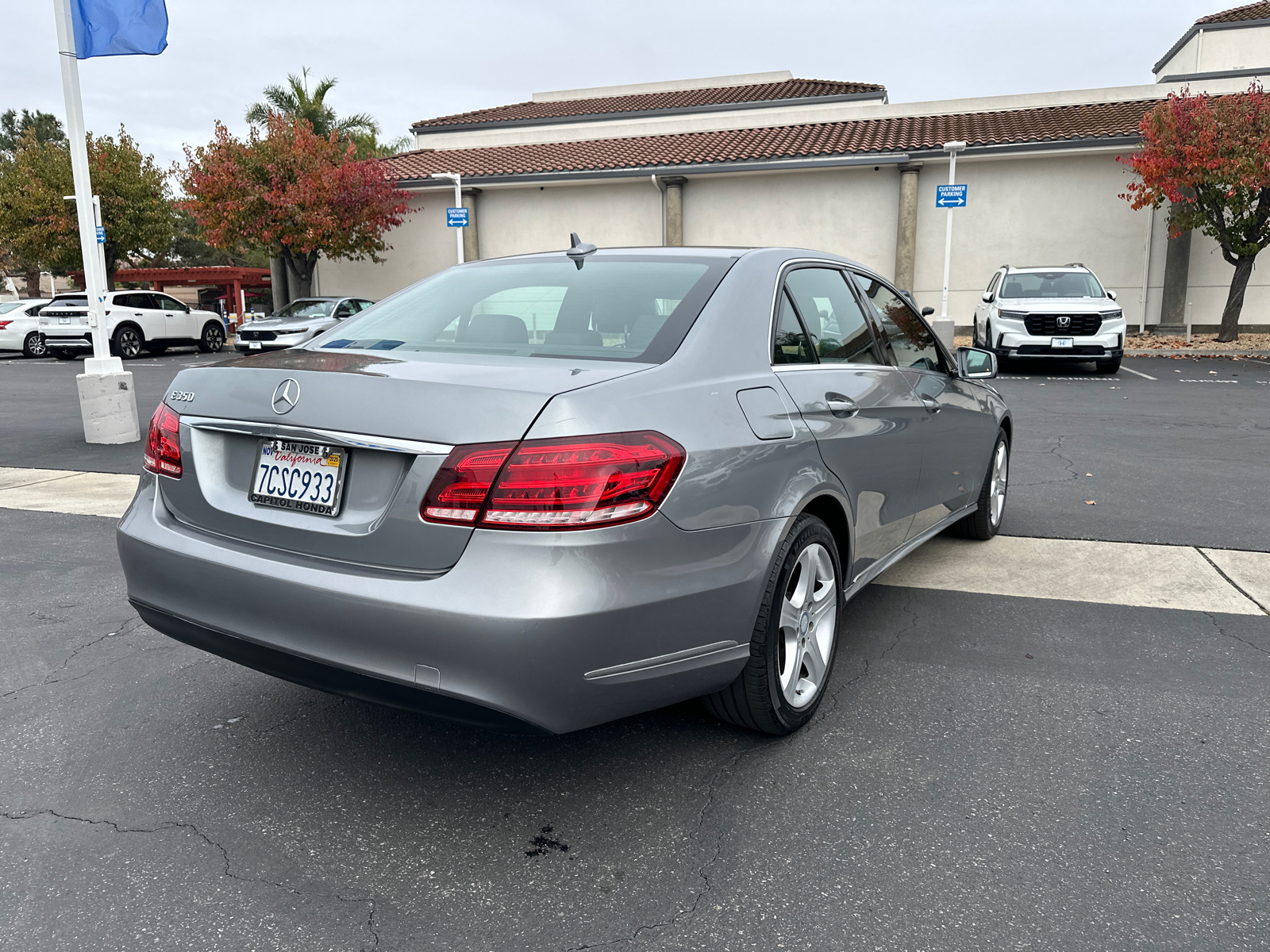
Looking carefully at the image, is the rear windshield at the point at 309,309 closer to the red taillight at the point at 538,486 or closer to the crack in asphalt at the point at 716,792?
the crack in asphalt at the point at 716,792

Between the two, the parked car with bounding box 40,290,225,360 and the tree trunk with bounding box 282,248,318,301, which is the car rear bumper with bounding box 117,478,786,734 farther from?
the tree trunk with bounding box 282,248,318,301

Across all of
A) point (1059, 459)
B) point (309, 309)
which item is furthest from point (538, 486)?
point (309, 309)

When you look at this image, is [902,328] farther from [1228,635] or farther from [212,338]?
[212,338]

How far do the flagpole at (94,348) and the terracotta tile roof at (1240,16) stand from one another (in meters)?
28.1

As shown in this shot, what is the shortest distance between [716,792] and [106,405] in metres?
8.54

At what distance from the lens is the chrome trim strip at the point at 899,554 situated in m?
3.64

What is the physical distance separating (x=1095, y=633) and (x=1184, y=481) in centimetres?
390

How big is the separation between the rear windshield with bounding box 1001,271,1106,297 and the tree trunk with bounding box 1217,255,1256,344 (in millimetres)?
5263

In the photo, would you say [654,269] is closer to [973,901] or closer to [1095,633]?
[973,901]

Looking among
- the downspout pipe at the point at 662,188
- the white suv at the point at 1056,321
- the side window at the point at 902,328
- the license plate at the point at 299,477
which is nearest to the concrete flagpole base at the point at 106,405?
the license plate at the point at 299,477

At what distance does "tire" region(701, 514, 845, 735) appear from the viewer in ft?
9.41

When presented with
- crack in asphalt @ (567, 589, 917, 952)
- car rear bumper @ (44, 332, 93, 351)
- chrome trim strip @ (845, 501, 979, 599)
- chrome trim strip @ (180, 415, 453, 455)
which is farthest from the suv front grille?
car rear bumper @ (44, 332, 93, 351)

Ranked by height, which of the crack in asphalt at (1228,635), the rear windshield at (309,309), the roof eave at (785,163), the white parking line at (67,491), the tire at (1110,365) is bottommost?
the tire at (1110,365)

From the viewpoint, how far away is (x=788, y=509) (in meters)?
2.89
